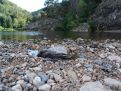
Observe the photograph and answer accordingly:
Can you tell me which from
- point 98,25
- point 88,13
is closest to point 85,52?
point 98,25

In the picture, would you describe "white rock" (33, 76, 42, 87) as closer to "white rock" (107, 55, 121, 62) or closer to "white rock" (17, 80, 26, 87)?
"white rock" (17, 80, 26, 87)

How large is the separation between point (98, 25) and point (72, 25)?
10659mm

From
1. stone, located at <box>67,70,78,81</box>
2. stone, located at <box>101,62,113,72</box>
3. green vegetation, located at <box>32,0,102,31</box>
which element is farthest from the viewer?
Result: green vegetation, located at <box>32,0,102,31</box>

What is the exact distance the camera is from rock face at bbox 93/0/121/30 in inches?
1999

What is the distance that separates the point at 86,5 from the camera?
7019 cm

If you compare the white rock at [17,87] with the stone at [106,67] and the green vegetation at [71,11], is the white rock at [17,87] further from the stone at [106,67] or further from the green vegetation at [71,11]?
the green vegetation at [71,11]

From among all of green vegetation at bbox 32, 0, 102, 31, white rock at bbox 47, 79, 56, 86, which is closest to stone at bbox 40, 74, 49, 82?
white rock at bbox 47, 79, 56, 86

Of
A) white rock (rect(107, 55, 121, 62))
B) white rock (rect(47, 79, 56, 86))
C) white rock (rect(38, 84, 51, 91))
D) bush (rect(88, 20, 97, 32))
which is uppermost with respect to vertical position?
white rock (rect(107, 55, 121, 62))

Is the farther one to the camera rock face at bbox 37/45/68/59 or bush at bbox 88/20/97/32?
bush at bbox 88/20/97/32

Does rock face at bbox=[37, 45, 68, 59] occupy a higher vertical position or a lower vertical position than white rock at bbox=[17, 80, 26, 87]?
higher

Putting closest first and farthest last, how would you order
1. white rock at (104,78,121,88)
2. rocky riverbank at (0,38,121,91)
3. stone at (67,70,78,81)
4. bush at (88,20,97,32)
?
1. rocky riverbank at (0,38,121,91)
2. white rock at (104,78,121,88)
3. stone at (67,70,78,81)
4. bush at (88,20,97,32)

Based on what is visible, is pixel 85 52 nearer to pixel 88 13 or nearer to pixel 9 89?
pixel 9 89

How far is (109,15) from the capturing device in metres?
54.8

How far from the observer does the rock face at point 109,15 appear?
50.8 metres
